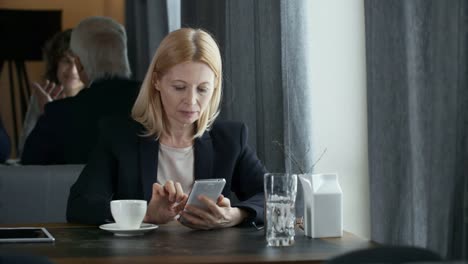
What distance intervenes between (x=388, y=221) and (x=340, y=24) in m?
0.76

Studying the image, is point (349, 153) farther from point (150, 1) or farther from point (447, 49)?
point (150, 1)

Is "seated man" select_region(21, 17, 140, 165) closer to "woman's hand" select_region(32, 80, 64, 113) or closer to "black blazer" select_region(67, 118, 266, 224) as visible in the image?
"black blazer" select_region(67, 118, 266, 224)

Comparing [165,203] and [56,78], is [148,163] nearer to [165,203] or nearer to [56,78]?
[165,203]

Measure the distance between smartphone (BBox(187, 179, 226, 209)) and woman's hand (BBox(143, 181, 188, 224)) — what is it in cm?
4

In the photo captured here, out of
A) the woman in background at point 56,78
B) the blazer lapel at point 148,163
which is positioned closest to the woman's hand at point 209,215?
the blazer lapel at point 148,163

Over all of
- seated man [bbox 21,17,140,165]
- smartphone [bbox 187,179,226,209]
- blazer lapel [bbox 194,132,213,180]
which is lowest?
smartphone [bbox 187,179,226,209]

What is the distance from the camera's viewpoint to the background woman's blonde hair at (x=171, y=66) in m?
2.78

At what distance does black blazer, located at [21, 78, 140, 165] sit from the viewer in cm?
414

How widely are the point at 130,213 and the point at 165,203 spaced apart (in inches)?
5.3

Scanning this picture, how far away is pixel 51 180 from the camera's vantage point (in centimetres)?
343

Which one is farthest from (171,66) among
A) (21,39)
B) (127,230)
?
(21,39)

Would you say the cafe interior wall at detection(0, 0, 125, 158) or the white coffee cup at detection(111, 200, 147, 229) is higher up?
the cafe interior wall at detection(0, 0, 125, 158)

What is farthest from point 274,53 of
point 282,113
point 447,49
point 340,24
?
point 447,49

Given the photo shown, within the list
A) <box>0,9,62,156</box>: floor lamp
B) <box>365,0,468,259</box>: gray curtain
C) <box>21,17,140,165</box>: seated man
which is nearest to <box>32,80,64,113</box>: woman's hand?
<box>21,17,140,165</box>: seated man
